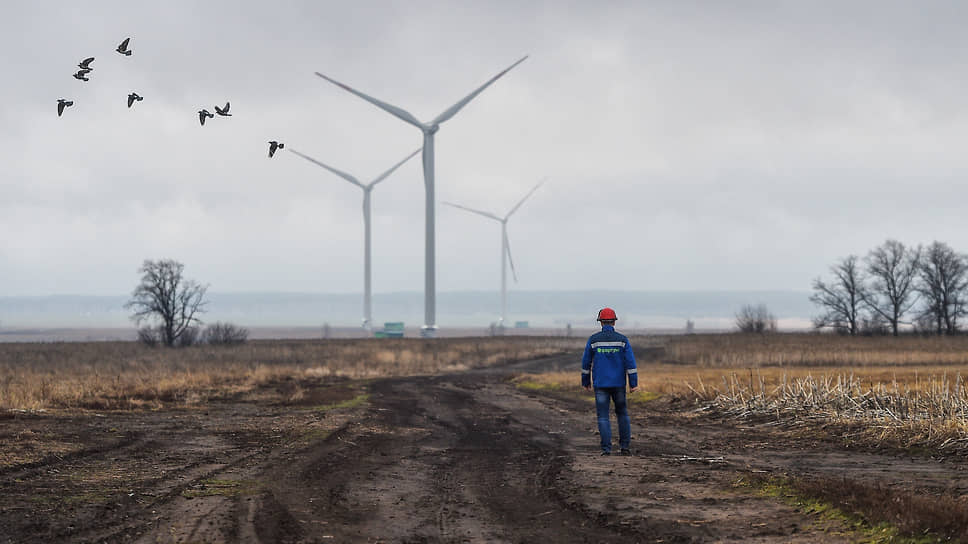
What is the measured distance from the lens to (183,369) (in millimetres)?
54594

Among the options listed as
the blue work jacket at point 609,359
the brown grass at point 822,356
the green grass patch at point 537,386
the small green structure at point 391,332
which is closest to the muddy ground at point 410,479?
the blue work jacket at point 609,359

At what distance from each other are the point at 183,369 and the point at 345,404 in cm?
2631

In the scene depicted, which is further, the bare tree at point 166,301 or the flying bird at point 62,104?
the bare tree at point 166,301

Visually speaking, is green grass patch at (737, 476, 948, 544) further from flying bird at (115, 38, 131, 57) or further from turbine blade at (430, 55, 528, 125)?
turbine blade at (430, 55, 528, 125)

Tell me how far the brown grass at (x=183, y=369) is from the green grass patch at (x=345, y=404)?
4.96m

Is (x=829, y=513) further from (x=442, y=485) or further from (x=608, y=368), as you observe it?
(x=608, y=368)

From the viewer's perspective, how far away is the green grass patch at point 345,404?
2942 centimetres

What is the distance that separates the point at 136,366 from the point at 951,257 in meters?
94.8

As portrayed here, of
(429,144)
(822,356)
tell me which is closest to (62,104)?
(822,356)

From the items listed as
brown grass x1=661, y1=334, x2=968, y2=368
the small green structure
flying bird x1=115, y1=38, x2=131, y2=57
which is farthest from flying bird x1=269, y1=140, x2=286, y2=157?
the small green structure

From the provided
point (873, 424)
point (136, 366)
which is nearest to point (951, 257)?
point (136, 366)

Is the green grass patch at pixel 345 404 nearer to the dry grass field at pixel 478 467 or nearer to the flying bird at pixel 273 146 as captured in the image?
the dry grass field at pixel 478 467

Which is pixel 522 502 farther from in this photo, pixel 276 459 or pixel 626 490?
pixel 276 459

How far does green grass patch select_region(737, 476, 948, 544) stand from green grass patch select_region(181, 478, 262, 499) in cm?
658
